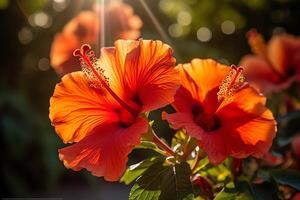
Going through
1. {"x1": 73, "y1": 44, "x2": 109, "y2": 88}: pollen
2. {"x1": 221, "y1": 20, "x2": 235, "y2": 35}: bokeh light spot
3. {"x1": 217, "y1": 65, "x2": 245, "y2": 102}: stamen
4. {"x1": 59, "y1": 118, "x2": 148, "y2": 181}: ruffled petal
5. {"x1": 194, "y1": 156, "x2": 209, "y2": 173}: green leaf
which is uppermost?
{"x1": 73, "y1": 44, "x2": 109, "y2": 88}: pollen

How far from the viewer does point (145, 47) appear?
0.87 m

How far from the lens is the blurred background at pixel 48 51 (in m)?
3.55

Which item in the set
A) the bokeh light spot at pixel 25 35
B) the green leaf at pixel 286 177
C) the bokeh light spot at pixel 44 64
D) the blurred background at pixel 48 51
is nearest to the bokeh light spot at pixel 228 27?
the blurred background at pixel 48 51

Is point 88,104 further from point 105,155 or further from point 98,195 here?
point 98,195

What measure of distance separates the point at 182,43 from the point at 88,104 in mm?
3147

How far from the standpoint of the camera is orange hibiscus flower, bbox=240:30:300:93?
1.66m

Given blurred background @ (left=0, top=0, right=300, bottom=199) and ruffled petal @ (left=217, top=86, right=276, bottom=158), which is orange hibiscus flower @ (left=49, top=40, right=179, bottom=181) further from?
blurred background @ (left=0, top=0, right=300, bottom=199)

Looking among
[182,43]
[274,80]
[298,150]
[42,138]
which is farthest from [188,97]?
[42,138]

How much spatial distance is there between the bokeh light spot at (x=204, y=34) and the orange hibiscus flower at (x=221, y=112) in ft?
8.79

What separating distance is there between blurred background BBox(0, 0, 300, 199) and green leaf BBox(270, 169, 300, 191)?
2.45 m

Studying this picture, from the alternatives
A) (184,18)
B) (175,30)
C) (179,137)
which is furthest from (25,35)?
(179,137)

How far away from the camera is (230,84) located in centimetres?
91

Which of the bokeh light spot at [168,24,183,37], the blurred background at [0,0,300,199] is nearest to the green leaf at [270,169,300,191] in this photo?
the blurred background at [0,0,300,199]

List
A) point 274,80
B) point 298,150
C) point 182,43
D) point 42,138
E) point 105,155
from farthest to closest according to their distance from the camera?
1. point 42,138
2. point 182,43
3. point 274,80
4. point 298,150
5. point 105,155
